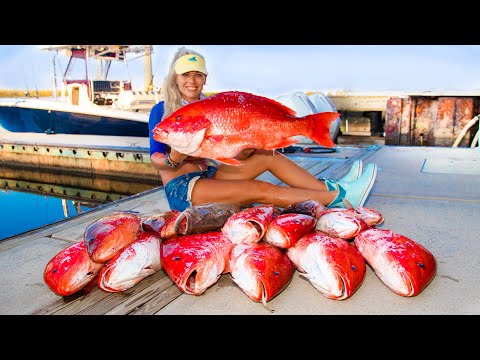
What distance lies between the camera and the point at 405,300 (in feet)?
6.12

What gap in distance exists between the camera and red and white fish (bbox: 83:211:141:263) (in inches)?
78.7

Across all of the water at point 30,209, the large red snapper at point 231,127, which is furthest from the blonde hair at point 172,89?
the water at point 30,209

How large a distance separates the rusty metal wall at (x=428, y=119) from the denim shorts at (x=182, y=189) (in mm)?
8099

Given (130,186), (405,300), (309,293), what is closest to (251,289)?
(309,293)

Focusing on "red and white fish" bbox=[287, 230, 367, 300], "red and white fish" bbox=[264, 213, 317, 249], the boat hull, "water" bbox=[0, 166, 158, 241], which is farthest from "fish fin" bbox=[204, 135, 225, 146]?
the boat hull

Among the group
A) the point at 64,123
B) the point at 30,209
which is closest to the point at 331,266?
the point at 30,209

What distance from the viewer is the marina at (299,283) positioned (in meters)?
1.82

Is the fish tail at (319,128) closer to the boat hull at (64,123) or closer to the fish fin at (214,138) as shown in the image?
the fish fin at (214,138)

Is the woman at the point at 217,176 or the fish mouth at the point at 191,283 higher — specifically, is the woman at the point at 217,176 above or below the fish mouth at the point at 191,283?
above

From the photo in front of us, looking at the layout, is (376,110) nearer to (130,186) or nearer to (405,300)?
(130,186)

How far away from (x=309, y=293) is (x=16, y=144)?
44.2 feet

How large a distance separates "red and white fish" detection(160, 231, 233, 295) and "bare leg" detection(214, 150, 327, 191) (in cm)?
110

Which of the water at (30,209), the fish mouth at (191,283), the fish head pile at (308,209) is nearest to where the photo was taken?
the fish mouth at (191,283)

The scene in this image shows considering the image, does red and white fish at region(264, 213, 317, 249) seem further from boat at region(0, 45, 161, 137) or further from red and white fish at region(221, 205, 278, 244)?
boat at region(0, 45, 161, 137)
